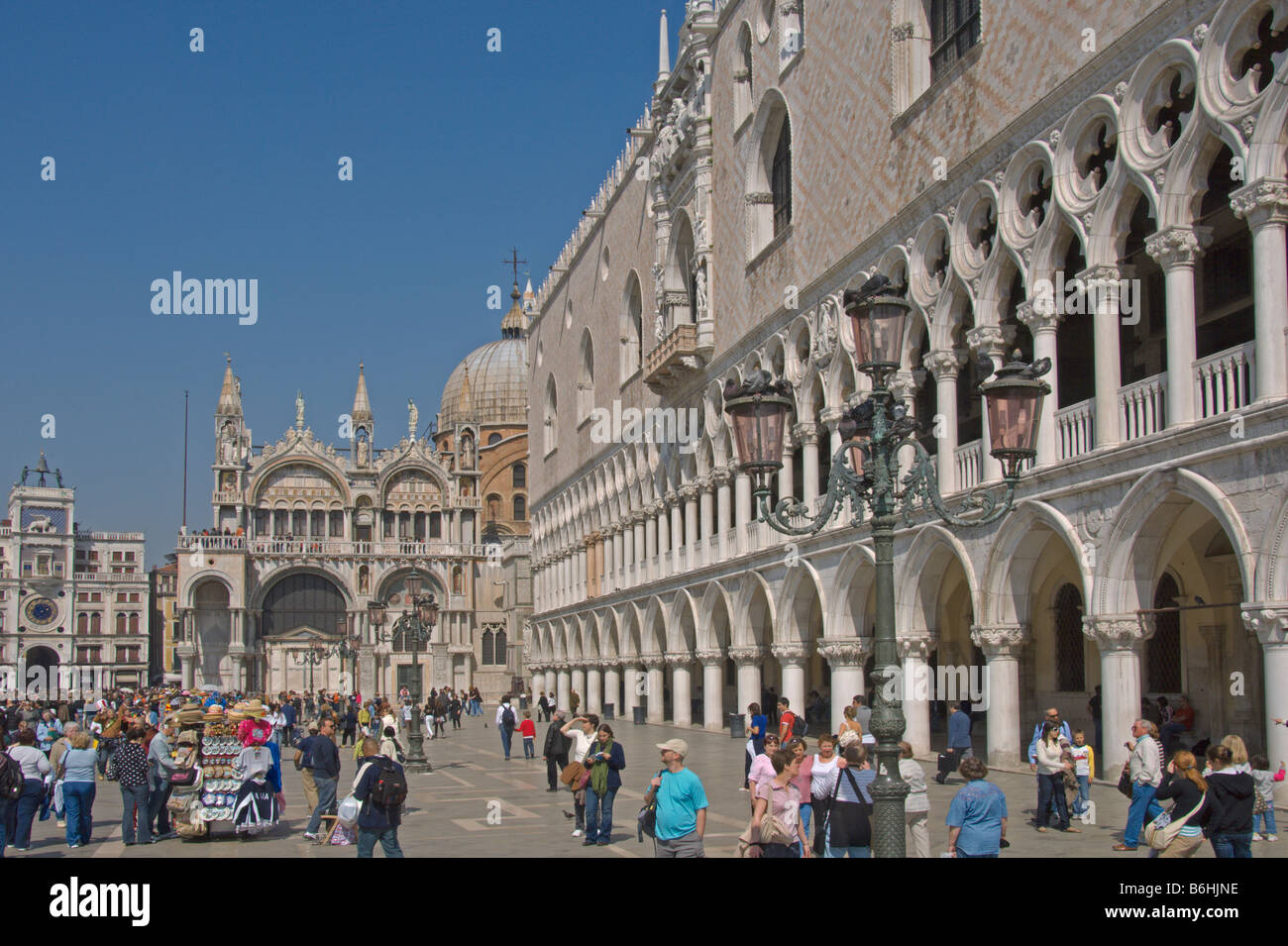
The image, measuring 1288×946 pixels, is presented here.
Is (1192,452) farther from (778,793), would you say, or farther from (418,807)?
(418,807)

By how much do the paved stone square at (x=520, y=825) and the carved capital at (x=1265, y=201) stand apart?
5.88 metres

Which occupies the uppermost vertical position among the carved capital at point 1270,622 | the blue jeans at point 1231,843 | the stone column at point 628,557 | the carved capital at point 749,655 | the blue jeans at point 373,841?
the stone column at point 628,557

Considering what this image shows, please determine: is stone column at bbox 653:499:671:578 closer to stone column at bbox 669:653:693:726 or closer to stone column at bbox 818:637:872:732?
stone column at bbox 669:653:693:726

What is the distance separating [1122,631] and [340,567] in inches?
1974

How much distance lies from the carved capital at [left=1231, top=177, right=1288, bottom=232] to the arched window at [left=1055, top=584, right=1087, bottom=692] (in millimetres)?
8483

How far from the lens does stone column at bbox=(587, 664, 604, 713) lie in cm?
4378

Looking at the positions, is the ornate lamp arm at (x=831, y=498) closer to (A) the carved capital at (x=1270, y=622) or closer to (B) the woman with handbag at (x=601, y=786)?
(B) the woman with handbag at (x=601, y=786)

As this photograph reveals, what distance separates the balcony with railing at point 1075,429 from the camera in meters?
16.5

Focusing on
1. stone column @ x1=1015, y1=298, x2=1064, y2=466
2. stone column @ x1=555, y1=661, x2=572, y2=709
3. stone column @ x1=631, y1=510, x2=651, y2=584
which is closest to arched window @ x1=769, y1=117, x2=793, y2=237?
stone column @ x1=1015, y1=298, x2=1064, y2=466

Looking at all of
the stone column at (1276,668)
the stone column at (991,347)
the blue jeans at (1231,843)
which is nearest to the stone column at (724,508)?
the stone column at (991,347)

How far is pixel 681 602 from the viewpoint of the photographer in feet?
111

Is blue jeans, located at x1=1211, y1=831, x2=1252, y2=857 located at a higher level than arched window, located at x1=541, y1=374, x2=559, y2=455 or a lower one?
lower
